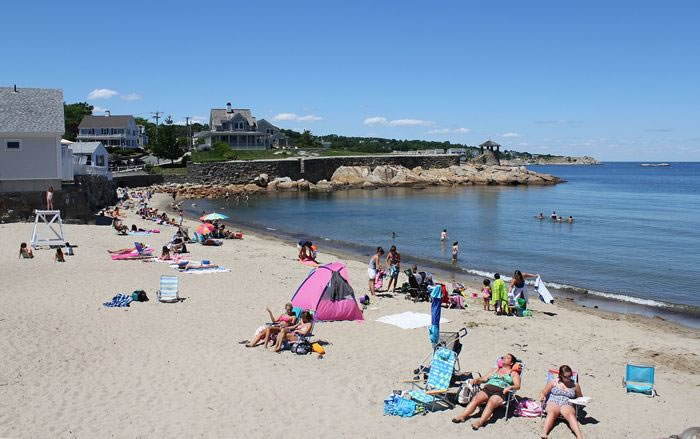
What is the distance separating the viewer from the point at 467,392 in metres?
9.23

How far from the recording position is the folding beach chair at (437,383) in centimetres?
915

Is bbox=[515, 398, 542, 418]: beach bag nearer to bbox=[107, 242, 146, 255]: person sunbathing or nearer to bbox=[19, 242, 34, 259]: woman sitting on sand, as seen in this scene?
bbox=[107, 242, 146, 255]: person sunbathing

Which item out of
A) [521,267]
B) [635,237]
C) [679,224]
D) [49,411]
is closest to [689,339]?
[521,267]

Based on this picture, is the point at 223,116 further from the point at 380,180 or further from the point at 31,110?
the point at 31,110

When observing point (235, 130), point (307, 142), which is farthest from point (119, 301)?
point (307, 142)

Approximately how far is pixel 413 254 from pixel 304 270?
9.77m

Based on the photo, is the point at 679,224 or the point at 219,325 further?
the point at 679,224

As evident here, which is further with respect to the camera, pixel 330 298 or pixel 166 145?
pixel 166 145

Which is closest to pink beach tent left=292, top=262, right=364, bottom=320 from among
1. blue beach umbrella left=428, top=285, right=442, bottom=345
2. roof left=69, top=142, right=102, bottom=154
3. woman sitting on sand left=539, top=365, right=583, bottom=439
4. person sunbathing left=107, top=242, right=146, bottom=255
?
blue beach umbrella left=428, top=285, right=442, bottom=345

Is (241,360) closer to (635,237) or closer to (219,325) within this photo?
(219,325)

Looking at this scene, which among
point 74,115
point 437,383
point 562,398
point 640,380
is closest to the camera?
point 562,398

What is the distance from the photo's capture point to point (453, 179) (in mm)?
87062

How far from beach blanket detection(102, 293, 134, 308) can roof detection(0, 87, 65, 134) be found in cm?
1682

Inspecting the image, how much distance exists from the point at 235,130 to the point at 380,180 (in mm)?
27117
